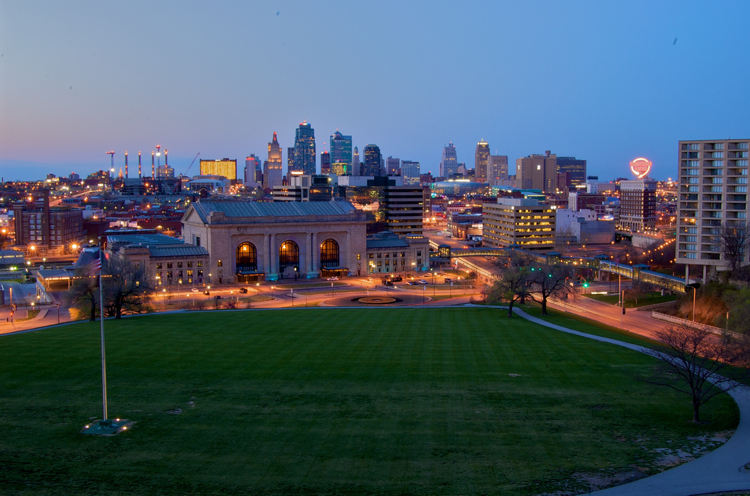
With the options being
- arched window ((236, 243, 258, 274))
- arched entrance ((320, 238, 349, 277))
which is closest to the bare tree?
arched entrance ((320, 238, 349, 277))

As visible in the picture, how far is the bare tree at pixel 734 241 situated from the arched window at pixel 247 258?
75.5 meters

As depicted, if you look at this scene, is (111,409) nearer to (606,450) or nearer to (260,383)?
(260,383)

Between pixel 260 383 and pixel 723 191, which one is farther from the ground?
pixel 723 191

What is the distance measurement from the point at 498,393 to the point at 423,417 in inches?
249

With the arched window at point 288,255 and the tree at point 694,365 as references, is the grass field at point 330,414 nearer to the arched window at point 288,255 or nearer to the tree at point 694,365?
the tree at point 694,365

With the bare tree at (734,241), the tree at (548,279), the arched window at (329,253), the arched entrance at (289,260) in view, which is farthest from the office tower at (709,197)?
the arched entrance at (289,260)

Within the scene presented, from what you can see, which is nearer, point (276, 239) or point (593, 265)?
point (276, 239)

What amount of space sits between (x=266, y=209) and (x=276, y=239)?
6.46 metres

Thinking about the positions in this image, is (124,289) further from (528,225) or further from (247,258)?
(528,225)

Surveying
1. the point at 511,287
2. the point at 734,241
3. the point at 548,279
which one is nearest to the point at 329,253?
the point at 511,287

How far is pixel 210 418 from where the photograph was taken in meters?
31.1

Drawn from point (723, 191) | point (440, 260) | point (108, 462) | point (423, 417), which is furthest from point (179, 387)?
point (440, 260)

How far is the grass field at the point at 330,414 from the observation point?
80.8ft

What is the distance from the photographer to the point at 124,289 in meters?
64.8
